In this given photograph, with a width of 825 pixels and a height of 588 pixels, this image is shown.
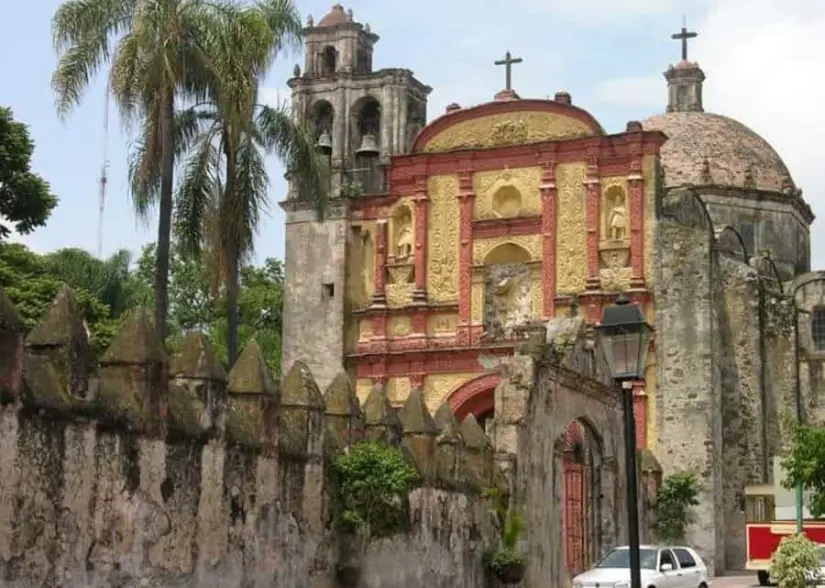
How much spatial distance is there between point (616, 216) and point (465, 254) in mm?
4058

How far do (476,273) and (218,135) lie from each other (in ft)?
55.0

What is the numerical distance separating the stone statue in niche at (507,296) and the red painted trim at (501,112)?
400 centimetres

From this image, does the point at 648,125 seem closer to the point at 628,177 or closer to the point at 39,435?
the point at 628,177

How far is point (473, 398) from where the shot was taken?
1501 inches

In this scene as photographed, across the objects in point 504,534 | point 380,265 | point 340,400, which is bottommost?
point 504,534

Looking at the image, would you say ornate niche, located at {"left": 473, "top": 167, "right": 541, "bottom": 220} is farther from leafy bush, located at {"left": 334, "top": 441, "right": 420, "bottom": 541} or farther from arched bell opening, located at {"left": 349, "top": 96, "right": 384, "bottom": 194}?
leafy bush, located at {"left": 334, "top": 441, "right": 420, "bottom": 541}

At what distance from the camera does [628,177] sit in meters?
37.9

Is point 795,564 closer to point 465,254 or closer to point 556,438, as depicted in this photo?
point 556,438

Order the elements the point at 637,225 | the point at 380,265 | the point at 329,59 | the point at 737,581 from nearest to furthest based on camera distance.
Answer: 1. the point at 737,581
2. the point at 637,225
3. the point at 380,265
4. the point at 329,59

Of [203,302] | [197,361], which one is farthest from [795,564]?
[203,302]

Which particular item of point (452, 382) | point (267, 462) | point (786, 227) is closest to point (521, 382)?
point (267, 462)

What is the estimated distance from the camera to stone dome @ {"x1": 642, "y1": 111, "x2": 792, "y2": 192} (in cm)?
4778

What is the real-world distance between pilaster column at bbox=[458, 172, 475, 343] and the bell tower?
2.82 meters

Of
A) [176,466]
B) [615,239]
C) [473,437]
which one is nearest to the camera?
[176,466]
